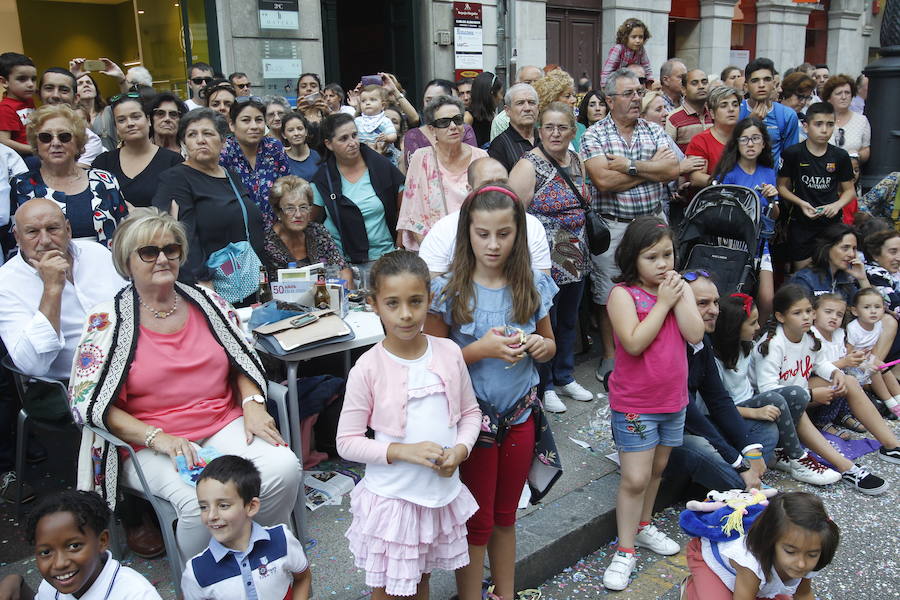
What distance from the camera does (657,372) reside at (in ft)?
11.0

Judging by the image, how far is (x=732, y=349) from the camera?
14.4ft

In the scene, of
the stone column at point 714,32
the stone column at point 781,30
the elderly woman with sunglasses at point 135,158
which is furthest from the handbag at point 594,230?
the stone column at point 781,30

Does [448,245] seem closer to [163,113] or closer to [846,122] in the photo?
[163,113]

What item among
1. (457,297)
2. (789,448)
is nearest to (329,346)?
(457,297)

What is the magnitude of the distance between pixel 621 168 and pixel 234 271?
2618mm

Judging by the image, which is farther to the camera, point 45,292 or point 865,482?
point 865,482

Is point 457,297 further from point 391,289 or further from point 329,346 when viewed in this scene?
point 329,346

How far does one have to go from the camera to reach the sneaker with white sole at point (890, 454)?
4.64 meters

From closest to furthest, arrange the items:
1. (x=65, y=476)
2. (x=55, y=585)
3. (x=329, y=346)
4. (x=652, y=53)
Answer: (x=55, y=585) < (x=329, y=346) < (x=65, y=476) < (x=652, y=53)

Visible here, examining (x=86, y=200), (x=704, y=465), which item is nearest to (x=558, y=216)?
(x=704, y=465)

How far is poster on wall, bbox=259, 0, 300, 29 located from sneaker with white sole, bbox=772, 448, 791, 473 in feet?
25.4

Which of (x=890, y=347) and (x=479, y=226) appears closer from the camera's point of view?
(x=479, y=226)

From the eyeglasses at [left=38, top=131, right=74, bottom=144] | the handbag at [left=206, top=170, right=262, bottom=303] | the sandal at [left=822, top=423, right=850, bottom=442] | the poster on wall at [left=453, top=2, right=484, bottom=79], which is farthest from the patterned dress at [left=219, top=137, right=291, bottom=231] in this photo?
the poster on wall at [left=453, top=2, right=484, bottom=79]

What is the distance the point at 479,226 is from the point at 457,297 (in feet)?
0.92
